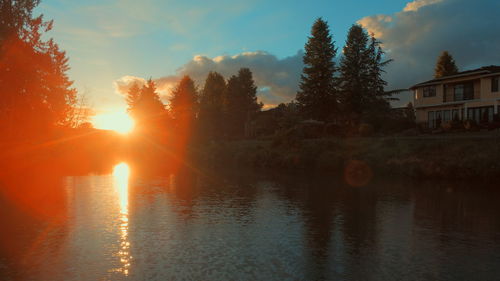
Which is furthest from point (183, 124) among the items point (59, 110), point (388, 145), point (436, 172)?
point (436, 172)

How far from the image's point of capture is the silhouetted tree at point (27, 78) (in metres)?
34.2

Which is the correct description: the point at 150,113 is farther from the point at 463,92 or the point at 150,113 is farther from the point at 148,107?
the point at 463,92

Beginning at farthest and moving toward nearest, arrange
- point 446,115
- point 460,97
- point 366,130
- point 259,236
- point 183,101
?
point 183,101
point 446,115
point 460,97
point 366,130
point 259,236

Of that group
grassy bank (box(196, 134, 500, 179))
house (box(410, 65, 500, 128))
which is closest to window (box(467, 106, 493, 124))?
house (box(410, 65, 500, 128))

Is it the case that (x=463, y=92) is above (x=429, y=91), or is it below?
below

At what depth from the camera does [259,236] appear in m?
15.6

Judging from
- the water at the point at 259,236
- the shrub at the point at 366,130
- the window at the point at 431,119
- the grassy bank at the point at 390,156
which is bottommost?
the water at the point at 259,236

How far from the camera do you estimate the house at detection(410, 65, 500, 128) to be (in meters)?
46.4

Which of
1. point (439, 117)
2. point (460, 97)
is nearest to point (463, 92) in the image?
point (460, 97)

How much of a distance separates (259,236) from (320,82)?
151 ft

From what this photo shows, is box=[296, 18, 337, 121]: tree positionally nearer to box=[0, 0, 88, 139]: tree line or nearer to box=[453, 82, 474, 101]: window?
box=[453, 82, 474, 101]: window

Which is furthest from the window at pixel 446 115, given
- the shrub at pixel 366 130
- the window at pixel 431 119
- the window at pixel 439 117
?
the shrub at pixel 366 130

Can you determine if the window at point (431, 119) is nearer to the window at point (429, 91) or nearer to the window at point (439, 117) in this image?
the window at point (439, 117)

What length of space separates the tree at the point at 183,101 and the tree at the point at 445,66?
45.1 meters
